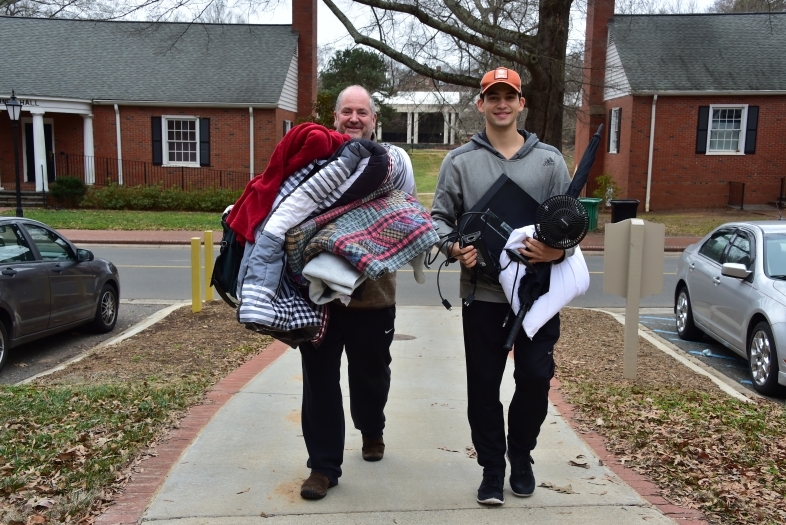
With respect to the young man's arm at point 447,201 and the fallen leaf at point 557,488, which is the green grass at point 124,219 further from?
the fallen leaf at point 557,488

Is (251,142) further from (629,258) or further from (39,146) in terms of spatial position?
(629,258)

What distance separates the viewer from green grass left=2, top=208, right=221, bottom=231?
21.1m

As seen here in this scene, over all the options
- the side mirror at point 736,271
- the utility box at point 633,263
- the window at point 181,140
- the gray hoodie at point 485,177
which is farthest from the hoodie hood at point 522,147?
the window at point 181,140

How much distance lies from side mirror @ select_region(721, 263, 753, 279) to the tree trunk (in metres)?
8.31

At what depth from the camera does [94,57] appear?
2878cm

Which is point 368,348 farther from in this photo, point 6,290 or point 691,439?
point 6,290

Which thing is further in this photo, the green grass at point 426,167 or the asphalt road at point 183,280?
the green grass at point 426,167

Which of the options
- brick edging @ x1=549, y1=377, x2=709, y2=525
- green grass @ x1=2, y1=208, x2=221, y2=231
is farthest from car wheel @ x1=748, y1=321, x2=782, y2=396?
green grass @ x1=2, y1=208, x2=221, y2=231

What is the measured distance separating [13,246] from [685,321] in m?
7.40

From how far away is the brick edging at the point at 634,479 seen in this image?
11.7 feet

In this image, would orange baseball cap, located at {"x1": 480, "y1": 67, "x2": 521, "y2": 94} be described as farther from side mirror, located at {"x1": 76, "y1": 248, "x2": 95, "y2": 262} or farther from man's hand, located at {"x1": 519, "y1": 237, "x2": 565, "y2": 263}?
side mirror, located at {"x1": 76, "y1": 248, "x2": 95, "y2": 262}

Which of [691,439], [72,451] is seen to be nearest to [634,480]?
[691,439]

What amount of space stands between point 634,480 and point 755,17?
2875 cm

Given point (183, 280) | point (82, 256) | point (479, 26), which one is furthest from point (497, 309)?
point (479, 26)
